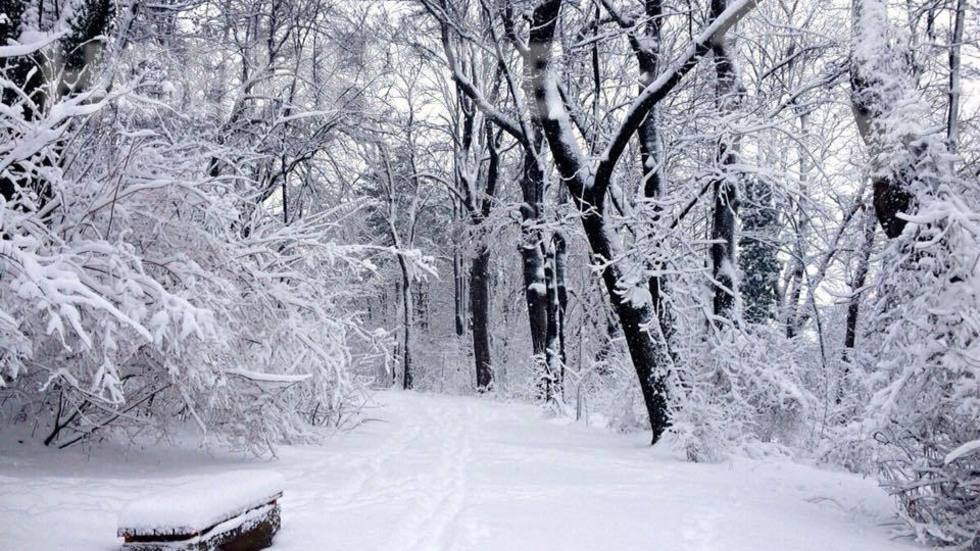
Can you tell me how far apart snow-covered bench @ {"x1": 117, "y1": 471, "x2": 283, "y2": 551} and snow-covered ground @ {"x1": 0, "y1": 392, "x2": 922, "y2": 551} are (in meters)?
0.24

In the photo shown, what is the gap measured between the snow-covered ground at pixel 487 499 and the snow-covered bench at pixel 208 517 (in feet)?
0.79

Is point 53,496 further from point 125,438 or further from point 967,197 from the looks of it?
point 967,197

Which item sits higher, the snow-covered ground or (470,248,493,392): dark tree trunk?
(470,248,493,392): dark tree trunk

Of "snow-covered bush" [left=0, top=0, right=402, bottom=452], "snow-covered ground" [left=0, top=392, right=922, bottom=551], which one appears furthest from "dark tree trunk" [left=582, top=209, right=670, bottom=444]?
"snow-covered bush" [left=0, top=0, right=402, bottom=452]

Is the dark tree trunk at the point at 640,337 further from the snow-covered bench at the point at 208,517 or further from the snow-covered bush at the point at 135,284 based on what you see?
the snow-covered bench at the point at 208,517

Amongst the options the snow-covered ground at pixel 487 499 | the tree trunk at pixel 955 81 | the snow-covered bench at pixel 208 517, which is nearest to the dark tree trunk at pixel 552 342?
the snow-covered ground at pixel 487 499

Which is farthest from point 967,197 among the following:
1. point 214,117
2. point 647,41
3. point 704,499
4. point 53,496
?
point 214,117

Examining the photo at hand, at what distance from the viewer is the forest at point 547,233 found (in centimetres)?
428

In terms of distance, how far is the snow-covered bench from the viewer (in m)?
3.30

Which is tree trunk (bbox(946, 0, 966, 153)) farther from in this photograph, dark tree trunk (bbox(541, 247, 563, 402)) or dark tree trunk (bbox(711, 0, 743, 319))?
dark tree trunk (bbox(541, 247, 563, 402))

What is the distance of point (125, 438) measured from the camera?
6645 millimetres

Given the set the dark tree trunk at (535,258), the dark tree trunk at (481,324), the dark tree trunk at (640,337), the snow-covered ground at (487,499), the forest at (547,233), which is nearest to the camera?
the snow-covered ground at (487,499)

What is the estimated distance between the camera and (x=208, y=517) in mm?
3404

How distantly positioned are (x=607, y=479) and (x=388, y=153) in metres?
17.3
